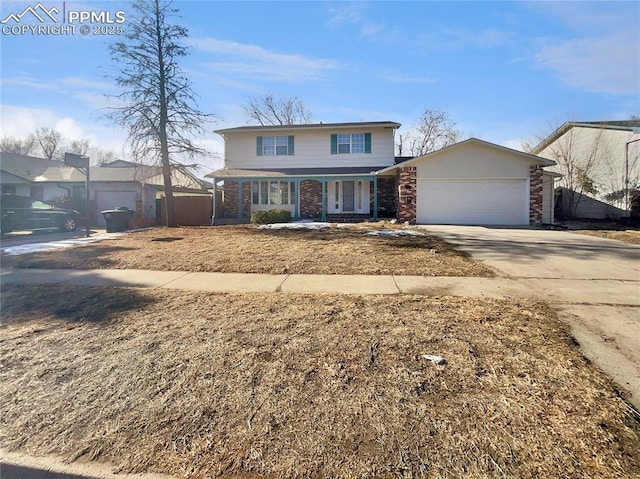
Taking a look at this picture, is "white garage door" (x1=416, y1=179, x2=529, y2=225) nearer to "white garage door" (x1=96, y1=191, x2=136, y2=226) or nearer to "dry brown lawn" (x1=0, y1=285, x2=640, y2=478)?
"dry brown lawn" (x1=0, y1=285, x2=640, y2=478)

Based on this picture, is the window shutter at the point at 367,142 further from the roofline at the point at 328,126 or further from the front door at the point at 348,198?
the front door at the point at 348,198

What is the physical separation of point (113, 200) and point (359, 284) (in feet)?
70.4

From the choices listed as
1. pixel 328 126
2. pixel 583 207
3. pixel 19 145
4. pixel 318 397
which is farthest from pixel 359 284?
pixel 19 145

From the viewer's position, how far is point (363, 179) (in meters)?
20.4

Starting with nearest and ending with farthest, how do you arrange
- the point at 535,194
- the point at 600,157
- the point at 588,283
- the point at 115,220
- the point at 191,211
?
A: the point at 588,283 → the point at 115,220 → the point at 535,194 → the point at 191,211 → the point at 600,157

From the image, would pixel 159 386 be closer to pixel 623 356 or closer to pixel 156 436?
pixel 156 436

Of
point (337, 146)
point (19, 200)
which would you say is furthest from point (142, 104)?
point (337, 146)

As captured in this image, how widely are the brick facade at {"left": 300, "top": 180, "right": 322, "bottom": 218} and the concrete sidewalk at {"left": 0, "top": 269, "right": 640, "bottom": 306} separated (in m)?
14.8

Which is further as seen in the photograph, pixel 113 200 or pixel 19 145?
pixel 19 145

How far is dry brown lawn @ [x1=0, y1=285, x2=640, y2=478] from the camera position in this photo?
6.78ft

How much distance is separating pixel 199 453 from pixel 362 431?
1019mm

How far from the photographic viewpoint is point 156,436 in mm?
2305

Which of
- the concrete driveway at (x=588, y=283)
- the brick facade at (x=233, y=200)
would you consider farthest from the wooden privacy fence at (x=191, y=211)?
the concrete driveway at (x=588, y=283)

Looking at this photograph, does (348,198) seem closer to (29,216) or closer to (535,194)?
(535,194)
